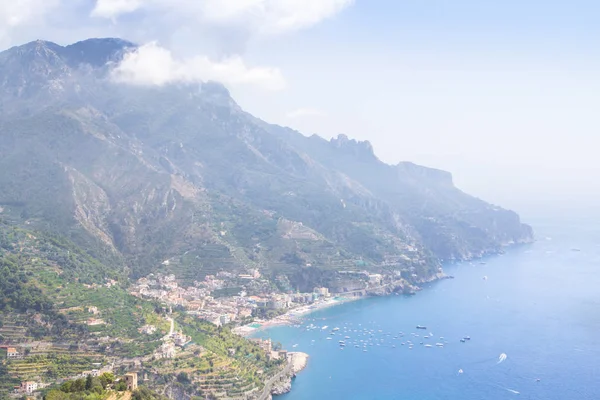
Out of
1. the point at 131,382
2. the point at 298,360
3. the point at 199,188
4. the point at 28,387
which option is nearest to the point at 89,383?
the point at 131,382

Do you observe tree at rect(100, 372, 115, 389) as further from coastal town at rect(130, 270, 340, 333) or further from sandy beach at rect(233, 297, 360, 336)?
coastal town at rect(130, 270, 340, 333)

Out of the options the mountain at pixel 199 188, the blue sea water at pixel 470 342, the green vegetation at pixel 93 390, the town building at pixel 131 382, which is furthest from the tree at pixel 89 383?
the mountain at pixel 199 188

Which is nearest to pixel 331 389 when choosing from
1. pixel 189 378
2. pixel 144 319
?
pixel 189 378

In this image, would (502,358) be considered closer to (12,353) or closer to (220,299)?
(220,299)

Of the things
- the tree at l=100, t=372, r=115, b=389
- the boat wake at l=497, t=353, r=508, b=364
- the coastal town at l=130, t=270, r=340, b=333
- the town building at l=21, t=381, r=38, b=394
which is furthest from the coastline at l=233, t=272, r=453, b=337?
the tree at l=100, t=372, r=115, b=389

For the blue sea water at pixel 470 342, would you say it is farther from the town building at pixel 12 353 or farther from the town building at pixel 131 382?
the town building at pixel 12 353

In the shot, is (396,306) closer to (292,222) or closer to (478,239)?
(292,222)
